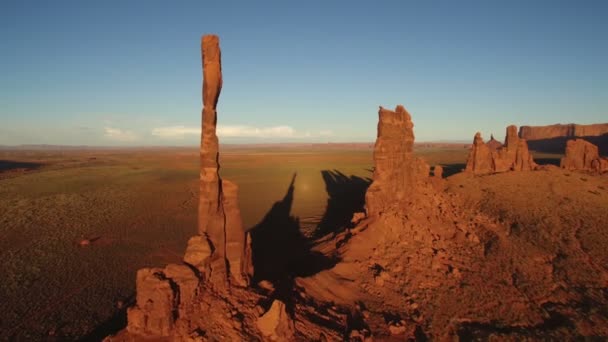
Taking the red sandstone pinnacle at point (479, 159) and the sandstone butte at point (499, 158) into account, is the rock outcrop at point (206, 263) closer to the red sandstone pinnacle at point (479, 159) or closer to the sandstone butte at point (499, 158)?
the red sandstone pinnacle at point (479, 159)

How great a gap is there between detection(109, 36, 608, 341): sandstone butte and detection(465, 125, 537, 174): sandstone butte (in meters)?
14.7

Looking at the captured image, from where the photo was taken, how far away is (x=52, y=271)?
19.8m

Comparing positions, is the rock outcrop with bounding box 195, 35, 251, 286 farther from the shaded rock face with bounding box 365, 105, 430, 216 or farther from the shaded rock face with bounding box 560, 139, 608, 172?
the shaded rock face with bounding box 560, 139, 608, 172

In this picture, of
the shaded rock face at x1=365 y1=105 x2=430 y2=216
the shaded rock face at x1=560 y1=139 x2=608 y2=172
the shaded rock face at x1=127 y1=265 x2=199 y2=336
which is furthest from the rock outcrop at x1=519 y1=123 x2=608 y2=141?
the shaded rock face at x1=127 y1=265 x2=199 y2=336

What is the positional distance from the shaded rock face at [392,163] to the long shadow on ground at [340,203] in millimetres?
3598

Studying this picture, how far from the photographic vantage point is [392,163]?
2117cm

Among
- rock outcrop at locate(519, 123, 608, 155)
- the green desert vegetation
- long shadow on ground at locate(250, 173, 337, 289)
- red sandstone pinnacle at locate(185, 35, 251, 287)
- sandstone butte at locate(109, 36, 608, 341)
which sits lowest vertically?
the green desert vegetation

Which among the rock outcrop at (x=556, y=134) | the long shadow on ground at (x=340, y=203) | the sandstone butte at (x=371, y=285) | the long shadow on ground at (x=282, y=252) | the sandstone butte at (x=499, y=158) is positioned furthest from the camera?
the rock outcrop at (x=556, y=134)

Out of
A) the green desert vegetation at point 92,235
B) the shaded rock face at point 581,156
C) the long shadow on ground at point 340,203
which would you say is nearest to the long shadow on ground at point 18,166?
the green desert vegetation at point 92,235

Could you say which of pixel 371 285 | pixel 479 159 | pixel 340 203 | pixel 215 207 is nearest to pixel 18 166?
pixel 340 203

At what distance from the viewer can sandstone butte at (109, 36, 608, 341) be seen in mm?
10633

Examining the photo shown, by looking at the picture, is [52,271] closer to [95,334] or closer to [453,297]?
[95,334]

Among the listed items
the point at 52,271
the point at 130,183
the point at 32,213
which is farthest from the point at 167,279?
the point at 130,183

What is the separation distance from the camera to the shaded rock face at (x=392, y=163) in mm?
20344
